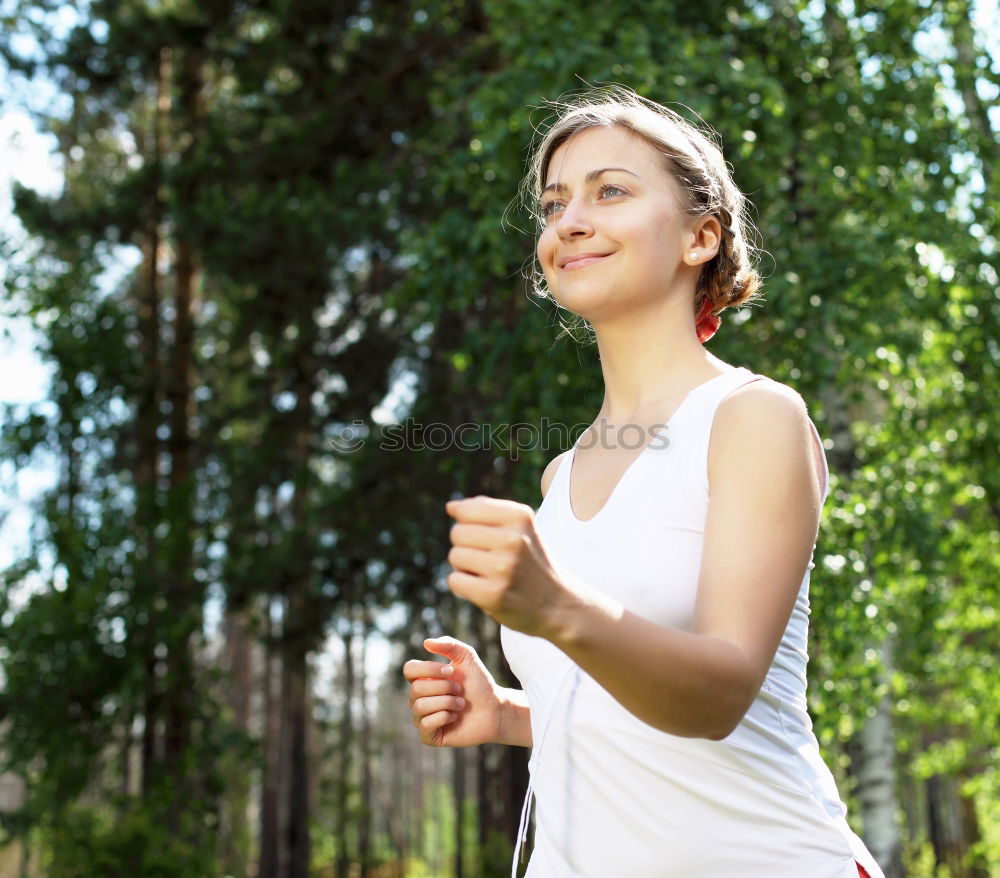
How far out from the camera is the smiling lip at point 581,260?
141cm

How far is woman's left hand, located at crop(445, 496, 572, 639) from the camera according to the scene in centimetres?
90

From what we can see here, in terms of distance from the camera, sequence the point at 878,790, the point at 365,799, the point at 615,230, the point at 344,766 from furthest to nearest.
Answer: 1. the point at 365,799
2. the point at 344,766
3. the point at 878,790
4. the point at 615,230

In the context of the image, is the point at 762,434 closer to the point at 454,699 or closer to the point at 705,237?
the point at 705,237

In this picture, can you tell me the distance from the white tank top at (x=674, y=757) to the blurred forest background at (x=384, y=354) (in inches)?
107

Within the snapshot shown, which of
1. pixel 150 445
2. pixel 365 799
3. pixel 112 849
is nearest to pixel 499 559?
pixel 112 849

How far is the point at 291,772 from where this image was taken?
1510 cm

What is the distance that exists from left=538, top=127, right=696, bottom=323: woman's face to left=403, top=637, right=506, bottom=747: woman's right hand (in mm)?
541

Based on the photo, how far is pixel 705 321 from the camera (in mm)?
1596

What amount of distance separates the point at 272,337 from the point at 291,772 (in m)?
6.15

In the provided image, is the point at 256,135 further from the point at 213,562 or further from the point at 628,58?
the point at 628,58

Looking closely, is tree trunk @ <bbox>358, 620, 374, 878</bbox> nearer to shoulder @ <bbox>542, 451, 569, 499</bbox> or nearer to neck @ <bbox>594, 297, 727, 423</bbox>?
shoulder @ <bbox>542, 451, 569, 499</bbox>

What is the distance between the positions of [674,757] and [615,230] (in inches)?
25.9

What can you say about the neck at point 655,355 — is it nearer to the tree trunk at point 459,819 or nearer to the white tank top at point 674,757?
the white tank top at point 674,757

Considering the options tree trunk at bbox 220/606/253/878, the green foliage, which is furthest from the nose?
tree trunk at bbox 220/606/253/878
